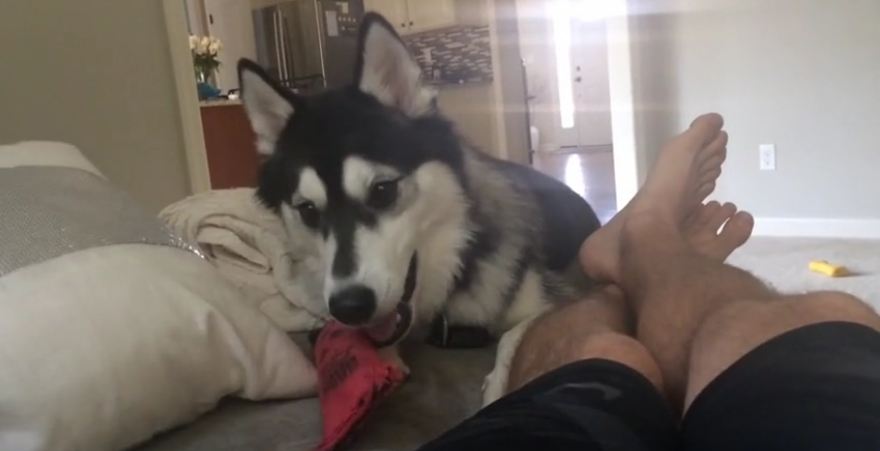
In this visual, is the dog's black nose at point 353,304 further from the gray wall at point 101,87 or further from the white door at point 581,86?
the white door at point 581,86

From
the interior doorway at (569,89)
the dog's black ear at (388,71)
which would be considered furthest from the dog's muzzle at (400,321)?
the interior doorway at (569,89)

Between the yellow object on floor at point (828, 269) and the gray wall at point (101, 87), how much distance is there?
2.14 meters

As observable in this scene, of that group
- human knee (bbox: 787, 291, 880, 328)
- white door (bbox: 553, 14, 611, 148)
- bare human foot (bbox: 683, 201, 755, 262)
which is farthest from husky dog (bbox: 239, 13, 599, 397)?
white door (bbox: 553, 14, 611, 148)

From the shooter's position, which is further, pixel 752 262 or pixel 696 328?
pixel 752 262

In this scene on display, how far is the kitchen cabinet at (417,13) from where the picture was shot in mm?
5348

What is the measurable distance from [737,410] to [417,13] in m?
5.17

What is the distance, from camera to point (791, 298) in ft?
2.48

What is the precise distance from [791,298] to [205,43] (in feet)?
12.5

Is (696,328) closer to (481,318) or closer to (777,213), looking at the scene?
(481,318)

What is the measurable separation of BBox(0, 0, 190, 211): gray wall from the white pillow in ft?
3.12

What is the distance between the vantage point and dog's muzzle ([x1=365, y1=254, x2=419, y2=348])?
105 cm

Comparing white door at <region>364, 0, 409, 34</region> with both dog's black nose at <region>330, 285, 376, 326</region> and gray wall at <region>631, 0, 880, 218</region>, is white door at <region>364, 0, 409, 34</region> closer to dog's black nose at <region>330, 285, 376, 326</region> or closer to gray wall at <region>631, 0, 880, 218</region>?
gray wall at <region>631, 0, 880, 218</region>

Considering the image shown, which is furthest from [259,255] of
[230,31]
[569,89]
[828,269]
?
[569,89]

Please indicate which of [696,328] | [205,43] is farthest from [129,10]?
[205,43]
